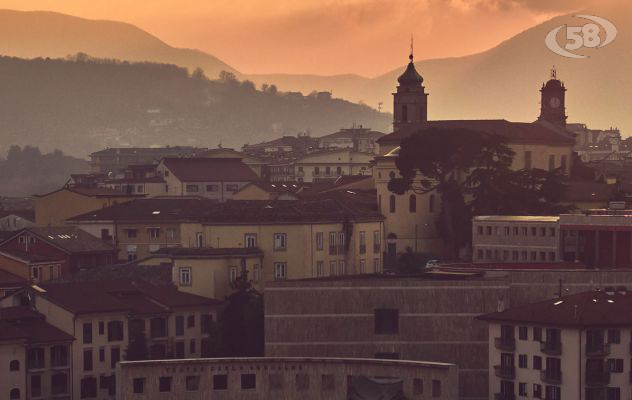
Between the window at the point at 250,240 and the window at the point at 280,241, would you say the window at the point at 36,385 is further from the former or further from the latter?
the window at the point at 280,241

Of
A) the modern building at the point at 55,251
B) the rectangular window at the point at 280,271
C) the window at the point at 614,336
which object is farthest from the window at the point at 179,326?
the window at the point at 614,336

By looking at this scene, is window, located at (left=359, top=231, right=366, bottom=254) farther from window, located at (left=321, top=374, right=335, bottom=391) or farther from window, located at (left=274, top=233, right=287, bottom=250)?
window, located at (left=321, top=374, right=335, bottom=391)

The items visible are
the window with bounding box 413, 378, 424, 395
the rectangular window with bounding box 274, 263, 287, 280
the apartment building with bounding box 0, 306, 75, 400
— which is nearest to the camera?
the window with bounding box 413, 378, 424, 395

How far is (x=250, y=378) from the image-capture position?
234 ft

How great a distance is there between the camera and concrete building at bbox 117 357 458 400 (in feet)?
230

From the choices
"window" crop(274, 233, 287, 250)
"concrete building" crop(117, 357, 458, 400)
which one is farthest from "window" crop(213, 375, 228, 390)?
"window" crop(274, 233, 287, 250)

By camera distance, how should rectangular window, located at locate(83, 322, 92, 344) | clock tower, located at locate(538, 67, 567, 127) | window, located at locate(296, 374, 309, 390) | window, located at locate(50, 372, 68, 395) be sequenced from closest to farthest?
window, located at locate(296, 374, 309, 390) < window, located at locate(50, 372, 68, 395) < rectangular window, located at locate(83, 322, 92, 344) < clock tower, located at locate(538, 67, 567, 127)

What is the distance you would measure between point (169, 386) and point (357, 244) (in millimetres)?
25648

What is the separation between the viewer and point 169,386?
7100 cm

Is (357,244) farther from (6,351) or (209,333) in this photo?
(6,351)

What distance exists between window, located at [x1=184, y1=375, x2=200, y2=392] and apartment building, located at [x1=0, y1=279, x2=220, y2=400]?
574cm

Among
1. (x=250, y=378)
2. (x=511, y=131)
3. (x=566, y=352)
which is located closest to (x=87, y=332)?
(x=250, y=378)

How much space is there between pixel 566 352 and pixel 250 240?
25.6m

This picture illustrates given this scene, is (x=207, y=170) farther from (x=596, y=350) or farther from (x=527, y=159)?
(x=596, y=350)
